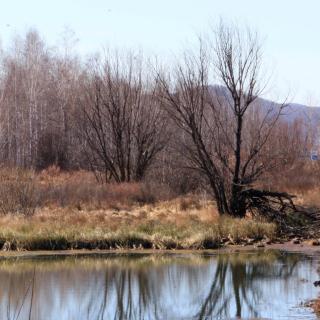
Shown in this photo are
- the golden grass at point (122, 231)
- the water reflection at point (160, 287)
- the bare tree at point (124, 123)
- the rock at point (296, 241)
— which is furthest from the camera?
the bare tree at point (124, 123)

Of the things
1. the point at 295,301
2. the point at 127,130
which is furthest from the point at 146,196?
the point at 295,301

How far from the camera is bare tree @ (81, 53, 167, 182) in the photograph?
34.9m

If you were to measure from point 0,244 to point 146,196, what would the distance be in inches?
445

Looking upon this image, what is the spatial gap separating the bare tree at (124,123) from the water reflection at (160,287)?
1758cm

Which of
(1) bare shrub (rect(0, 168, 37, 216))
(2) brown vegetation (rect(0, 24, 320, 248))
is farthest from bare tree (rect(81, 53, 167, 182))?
(1) bare shrub (rect(0, 168, 37, 216))

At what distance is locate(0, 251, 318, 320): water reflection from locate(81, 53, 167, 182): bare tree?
17581 mm

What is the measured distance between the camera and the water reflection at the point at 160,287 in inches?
458

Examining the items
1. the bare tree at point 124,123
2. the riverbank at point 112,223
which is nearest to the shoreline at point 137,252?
the riverbank at point 112,223

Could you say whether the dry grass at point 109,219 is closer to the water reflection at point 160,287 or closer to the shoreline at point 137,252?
the shoreline at point 137,252

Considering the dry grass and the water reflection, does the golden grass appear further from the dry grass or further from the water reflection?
the water reflection

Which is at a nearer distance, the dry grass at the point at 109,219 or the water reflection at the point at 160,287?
the water reflection at the point at 160,287

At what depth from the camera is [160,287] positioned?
13.8 meters

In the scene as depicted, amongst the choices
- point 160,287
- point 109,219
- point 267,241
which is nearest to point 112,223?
point 109,219

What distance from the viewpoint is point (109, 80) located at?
3500 centimetres
